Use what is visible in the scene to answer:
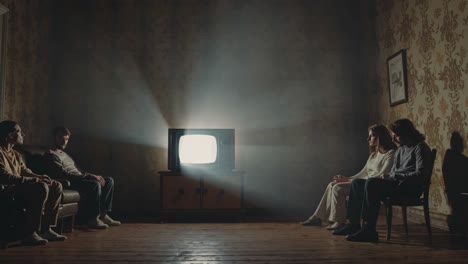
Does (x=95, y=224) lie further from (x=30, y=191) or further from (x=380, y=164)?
(x=380, y=164)

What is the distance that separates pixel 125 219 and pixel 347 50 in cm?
296

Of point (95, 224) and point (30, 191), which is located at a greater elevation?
point (30, 191)

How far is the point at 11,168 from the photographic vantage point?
9.25ft

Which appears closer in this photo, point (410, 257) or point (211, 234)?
point (410, 257)

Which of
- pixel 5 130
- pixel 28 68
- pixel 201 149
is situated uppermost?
pixel 28 68

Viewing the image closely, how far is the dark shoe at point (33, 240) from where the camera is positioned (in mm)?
2635

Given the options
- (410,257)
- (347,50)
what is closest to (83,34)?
(347,50)

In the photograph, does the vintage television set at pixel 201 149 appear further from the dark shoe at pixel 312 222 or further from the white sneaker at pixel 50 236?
the white sneaker at pixel 50 236

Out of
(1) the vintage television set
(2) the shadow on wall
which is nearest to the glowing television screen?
(1) the vintage television set

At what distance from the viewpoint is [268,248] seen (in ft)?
8.31

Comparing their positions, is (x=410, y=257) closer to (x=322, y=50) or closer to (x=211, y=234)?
(x=211, y=234)

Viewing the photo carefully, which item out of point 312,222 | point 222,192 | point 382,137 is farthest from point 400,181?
point 222,192

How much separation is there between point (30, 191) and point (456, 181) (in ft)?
9.54

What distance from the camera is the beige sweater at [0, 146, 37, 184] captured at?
2639 mm
